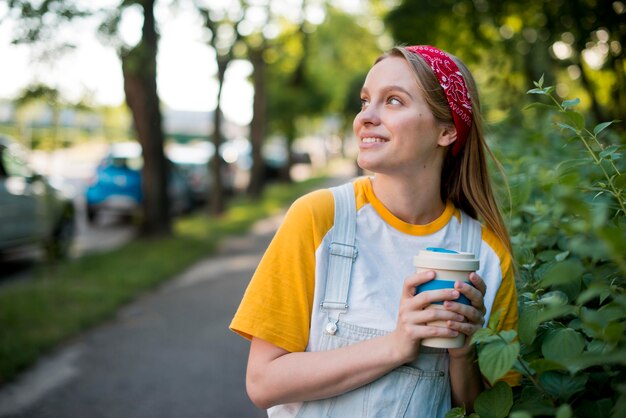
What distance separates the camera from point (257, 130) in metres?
22.9

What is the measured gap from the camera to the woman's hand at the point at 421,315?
4.83 feet

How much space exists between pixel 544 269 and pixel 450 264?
0.63 meters

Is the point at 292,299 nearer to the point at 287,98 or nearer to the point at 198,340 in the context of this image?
the point at 198,340

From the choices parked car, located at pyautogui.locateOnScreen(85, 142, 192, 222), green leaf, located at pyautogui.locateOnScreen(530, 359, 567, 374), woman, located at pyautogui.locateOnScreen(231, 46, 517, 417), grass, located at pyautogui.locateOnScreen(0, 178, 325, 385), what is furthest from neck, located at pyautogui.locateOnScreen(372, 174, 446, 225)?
parked car, located at pyautogui.locateOnScreen(85, 142, 192, 222)

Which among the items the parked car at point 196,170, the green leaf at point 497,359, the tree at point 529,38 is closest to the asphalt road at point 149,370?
the green leaf at point 497,359

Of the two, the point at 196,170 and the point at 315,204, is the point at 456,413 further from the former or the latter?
the point at 196,170

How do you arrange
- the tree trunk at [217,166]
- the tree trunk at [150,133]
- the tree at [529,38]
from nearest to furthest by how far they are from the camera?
1. the tree at [529,38]
2. the tree trunk at [150,133]
3. the tree trunk at [217,166]

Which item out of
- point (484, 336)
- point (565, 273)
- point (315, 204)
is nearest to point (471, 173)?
point (315, 204)

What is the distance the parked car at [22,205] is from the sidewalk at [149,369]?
186cm

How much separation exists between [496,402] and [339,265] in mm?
500

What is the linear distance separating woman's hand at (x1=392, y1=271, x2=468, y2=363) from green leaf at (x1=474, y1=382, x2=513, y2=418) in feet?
0.61

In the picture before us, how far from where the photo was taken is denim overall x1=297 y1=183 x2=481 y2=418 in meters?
1.69

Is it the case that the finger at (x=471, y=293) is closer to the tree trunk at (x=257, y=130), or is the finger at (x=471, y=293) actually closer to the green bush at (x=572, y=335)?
the green bush at (x=572, y=335)

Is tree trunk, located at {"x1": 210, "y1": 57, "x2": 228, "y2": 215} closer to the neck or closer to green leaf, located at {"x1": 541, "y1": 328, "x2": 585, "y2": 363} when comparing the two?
the neck
